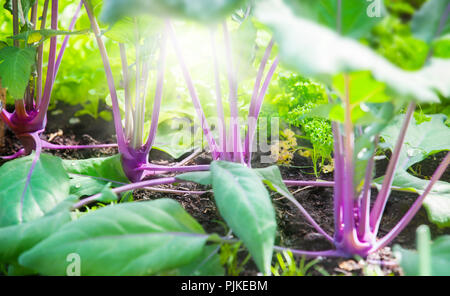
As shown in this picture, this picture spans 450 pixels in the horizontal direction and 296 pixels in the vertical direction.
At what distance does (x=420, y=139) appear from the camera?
1.03 meters

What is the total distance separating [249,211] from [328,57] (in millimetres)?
286

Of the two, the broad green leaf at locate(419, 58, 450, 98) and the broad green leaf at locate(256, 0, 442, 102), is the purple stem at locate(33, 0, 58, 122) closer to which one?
the broad green leaf at locate(256, 0, 442, 102)

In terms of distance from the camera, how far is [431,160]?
3.98 ft

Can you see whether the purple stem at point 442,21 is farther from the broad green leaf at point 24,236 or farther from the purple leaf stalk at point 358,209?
A: the broad green leaf at point 24,236

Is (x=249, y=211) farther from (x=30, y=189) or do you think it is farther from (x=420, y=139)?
(x=420, y=139)

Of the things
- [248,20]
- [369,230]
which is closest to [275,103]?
[248,20]

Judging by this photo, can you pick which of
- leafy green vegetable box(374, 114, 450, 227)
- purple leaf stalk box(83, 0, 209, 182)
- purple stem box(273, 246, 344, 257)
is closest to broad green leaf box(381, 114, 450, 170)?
leafy green vegetable box(374, 114, 450, 227)

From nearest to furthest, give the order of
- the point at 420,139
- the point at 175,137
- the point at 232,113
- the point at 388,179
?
the point at 388,179 < the point at 232,113 < the point at 420,139 < the point at 175,137

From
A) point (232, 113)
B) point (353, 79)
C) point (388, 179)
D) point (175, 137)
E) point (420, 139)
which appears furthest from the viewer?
point (175, 137)

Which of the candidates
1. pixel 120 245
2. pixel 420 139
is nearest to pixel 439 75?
pixel 120 245

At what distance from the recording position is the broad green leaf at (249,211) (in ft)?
1.98

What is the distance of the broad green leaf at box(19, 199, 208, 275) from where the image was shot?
60 cm
